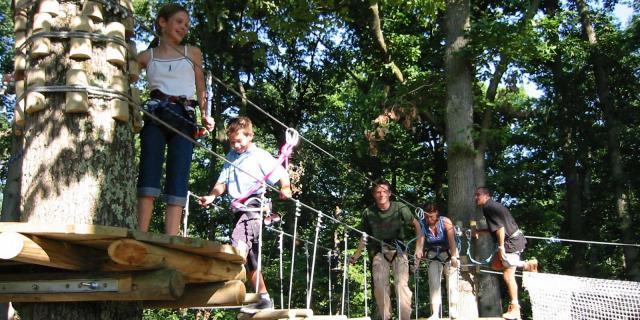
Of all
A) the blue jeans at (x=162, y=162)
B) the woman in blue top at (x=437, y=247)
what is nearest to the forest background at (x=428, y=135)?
the woman in blue top at (x=437, y=247)

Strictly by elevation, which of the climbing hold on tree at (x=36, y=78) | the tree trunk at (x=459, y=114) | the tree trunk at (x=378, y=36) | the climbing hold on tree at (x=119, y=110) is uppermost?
the tree trunk at (x=378, y=36)

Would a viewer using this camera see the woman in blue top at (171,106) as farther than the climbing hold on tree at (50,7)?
Yes

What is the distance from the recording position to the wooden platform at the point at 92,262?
7.23 ft

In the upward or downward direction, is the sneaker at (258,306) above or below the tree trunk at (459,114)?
below

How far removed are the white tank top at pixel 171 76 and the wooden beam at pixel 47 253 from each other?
105 centimetres

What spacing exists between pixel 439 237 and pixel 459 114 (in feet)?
8.18

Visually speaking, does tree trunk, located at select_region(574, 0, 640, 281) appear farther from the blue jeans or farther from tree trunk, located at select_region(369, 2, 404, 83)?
the blue jeans

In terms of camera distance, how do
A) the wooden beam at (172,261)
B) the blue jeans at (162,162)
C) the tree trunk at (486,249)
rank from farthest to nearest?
the tree trunk at (486,249)
the blue jeans at (162,162)
the wooden beam at (172,261)

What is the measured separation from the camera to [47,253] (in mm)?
2260

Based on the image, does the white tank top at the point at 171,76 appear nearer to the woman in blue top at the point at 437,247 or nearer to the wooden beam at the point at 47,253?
the wooden beam at the point at 47,253

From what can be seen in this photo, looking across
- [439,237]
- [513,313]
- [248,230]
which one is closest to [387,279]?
[439,237]

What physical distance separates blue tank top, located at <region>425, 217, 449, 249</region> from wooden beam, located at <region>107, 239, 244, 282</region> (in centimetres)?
348

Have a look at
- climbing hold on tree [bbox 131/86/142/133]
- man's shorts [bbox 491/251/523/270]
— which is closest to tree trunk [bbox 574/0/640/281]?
man's shorts [bbox 491/251/523/270]

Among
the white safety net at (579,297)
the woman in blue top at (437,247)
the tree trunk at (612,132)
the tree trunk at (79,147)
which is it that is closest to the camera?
the tree trunk at (79,147)
